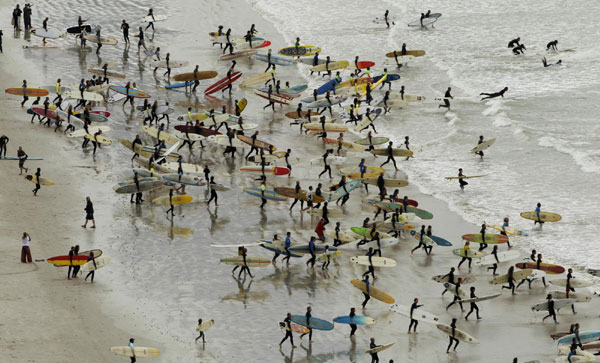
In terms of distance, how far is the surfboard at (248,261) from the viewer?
90.7 feet

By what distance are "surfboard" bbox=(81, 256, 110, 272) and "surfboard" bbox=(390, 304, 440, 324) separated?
8033mm

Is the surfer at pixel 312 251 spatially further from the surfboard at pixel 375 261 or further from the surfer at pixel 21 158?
the surfer at pixel 21 158

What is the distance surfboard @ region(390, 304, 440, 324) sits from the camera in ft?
82.7

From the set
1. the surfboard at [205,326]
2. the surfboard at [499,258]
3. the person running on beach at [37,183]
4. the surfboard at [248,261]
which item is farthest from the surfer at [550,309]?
the person running on beach at [37,183]

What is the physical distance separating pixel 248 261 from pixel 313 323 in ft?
13.1

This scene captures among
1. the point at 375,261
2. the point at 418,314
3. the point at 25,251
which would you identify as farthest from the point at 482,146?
the point at 25,251

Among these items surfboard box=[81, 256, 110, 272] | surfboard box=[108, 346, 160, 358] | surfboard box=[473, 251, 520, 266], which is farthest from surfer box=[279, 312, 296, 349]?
surfboard box=[473, 251, 520, 266]

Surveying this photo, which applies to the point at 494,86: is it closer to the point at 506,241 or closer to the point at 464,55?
the point at 464,55

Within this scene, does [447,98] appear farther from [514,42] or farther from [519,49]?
[514,42]

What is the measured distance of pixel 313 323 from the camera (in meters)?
24.5

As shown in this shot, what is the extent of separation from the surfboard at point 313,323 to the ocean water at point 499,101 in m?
9.08

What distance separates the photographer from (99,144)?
37.3 m

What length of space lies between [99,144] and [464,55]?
936 inches

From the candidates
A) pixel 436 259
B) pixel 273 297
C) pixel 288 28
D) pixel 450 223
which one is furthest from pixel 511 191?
pixel 288 28
